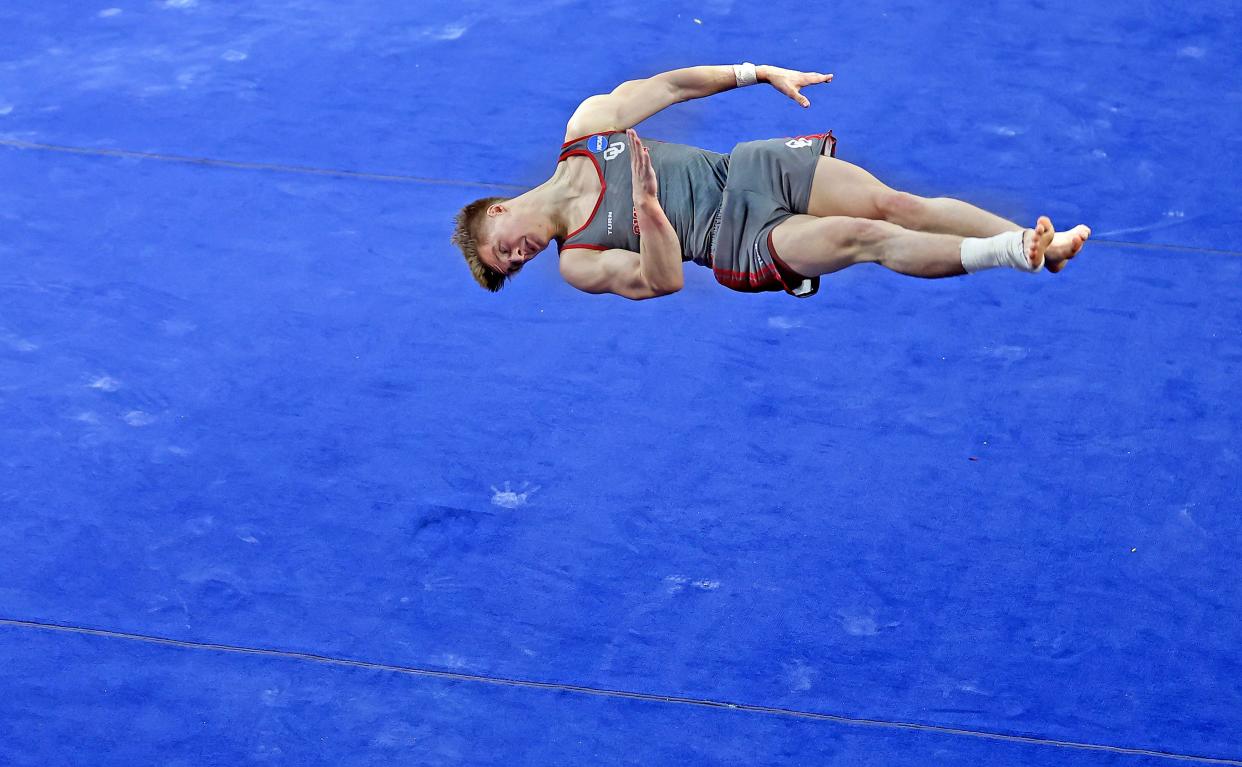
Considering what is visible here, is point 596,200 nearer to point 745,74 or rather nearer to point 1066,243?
point 745,74

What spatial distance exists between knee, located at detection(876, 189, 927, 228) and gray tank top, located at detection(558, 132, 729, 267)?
A: 56 centimetres

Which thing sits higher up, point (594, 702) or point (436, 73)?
point (436, 73)

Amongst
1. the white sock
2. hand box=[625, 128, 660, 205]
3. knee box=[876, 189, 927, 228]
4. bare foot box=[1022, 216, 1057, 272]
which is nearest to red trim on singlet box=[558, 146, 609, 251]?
hand box=[625, 128, 660, 205]

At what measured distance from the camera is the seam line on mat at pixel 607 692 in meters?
4.50

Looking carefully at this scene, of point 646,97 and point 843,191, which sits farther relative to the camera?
point 646,97

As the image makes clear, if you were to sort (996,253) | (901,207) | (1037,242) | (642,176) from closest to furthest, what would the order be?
(1037,242) → (996,253) → (642,176) → (901,207)

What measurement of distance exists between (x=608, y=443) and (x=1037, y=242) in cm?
227

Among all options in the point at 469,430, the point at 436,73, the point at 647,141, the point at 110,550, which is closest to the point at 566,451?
the point at 469,430

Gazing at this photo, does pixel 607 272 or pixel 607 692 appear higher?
pixel 607 272

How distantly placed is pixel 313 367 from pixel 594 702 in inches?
78.9

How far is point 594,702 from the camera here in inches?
186

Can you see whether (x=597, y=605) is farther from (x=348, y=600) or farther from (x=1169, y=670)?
(x=1169, y=670)

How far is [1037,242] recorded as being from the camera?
3553 mm

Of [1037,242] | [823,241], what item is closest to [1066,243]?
[1037,242]
